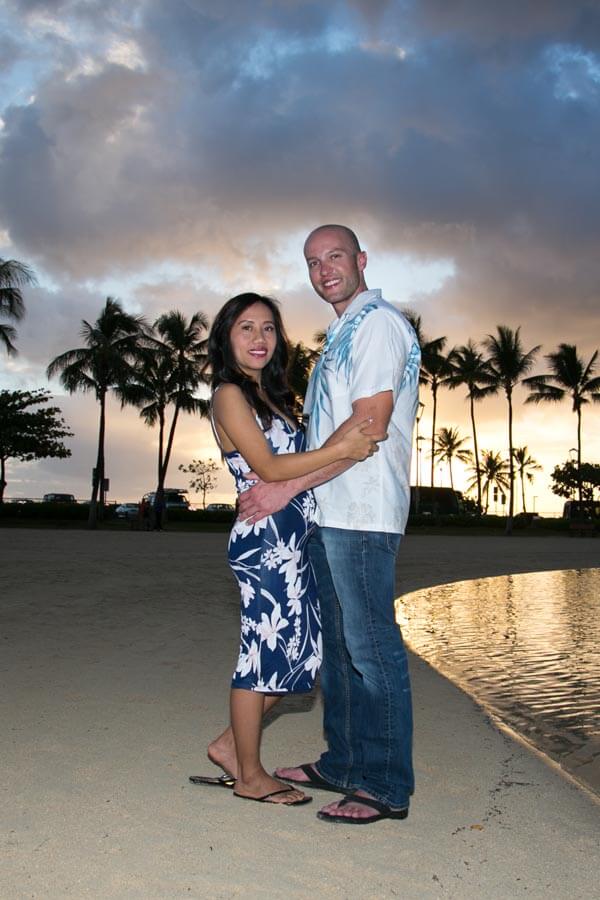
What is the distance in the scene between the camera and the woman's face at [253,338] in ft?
11.9

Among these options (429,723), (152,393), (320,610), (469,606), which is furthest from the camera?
(152,393)

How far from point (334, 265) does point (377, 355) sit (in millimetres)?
462

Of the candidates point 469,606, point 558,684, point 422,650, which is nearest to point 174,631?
point 422,650

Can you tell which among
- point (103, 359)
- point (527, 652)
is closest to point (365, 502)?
point (527, 652)

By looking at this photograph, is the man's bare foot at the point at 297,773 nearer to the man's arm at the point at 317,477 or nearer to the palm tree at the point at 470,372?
the man's arm at the point at 317,477

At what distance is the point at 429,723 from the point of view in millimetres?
5035

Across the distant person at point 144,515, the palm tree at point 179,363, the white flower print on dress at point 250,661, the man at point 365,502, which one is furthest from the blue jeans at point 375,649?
the palm tree at point 179,363

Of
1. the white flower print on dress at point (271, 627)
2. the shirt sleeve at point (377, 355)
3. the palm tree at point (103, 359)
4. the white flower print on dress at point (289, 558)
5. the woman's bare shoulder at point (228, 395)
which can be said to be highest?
the palm tree at point (103, 359)

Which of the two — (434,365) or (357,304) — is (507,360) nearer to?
(434,365)

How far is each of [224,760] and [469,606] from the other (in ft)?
25.7

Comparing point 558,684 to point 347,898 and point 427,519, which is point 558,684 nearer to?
point 347,898

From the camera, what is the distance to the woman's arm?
3219 millimetres

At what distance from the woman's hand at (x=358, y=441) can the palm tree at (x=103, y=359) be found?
4678cm

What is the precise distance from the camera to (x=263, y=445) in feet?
11.1
